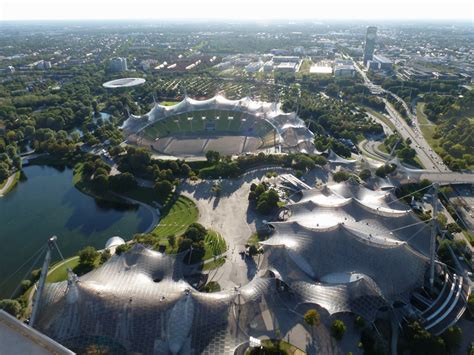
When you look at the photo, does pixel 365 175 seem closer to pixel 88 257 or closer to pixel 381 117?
pixel 88 257

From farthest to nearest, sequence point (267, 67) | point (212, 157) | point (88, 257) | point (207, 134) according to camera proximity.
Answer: point (267, 67), point (207, 134), point (212, 157), point (88, 257)

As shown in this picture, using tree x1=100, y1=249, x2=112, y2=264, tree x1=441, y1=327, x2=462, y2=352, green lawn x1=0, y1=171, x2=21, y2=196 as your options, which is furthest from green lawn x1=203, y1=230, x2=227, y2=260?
green lawn x1=0, y1=171, x2=21, y2=196

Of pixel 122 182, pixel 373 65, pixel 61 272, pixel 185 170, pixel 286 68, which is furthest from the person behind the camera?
pixel 373 65

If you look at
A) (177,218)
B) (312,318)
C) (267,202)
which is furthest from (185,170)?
(312,318)

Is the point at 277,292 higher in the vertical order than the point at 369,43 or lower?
higher

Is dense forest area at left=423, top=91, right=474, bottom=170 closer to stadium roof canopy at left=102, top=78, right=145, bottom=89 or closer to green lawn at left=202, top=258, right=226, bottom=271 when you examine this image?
green lawn at left=202, top=258, right=226, bottom=271

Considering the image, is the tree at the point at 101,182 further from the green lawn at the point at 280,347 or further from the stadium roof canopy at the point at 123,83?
the stadium roof canopy at the point at 123,83

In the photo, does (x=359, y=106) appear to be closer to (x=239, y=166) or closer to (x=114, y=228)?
(x=239, y=166)
